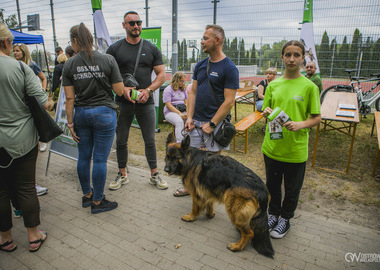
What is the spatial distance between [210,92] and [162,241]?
1.73 m

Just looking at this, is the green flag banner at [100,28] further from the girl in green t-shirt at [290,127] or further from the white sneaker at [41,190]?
the girl in green t-shirt at [290,127]

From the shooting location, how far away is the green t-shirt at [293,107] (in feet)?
7.31

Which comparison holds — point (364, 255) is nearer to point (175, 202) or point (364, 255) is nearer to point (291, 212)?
point (291, 212)

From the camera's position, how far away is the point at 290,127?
86.2 inches

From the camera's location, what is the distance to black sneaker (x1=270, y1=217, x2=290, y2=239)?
2.55 metres

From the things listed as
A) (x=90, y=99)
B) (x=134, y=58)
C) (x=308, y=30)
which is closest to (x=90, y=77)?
(x=90, y=99)

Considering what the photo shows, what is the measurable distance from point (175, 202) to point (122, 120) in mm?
1411

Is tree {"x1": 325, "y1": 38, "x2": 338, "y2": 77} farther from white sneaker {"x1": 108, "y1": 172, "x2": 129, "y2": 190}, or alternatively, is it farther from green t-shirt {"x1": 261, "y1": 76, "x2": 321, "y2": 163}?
white sneaker {"x1": 108, "y1": 172, "x2": 129, "y2": 190}

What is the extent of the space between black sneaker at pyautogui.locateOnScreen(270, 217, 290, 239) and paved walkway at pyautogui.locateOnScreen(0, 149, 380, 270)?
7 centimetres

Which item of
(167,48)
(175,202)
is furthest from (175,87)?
(167,48)

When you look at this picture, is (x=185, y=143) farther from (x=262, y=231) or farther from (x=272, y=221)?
(x=272, y=221)

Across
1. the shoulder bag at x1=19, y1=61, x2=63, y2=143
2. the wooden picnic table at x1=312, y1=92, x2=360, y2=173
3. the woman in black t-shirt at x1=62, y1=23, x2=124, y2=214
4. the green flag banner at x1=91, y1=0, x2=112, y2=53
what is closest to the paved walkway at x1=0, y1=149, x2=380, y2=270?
the woman in black t-shirt at x1=62, y1=23, x2=124, y2=214

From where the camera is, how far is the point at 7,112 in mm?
2037

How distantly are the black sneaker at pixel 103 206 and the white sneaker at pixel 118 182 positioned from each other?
0.48 meters
